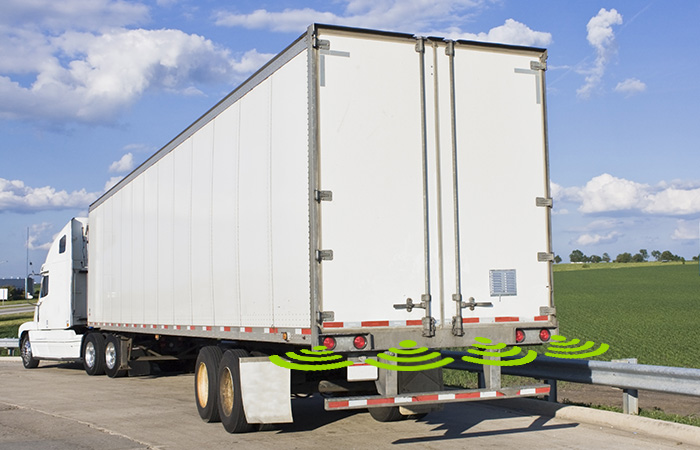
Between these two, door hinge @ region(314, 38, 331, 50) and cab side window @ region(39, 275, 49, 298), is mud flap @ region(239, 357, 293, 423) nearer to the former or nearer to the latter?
door hinge @ region(314, 38, 331, 50)

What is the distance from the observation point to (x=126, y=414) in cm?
1180

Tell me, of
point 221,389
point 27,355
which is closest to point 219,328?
point 221,389

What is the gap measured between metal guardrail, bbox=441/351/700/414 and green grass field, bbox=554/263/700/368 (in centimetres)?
737

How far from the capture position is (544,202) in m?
9.33

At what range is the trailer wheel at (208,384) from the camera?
10406 millimetres

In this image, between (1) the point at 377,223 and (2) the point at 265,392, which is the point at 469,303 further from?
(2) the point at 265,392

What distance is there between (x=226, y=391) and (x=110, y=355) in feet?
29.5

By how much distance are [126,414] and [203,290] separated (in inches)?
84.8

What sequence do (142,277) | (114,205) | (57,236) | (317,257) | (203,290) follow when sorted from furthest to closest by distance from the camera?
1. (57,236)
2. (114,205)
3. (142,277)
4. (203,290)
5. (317,257)

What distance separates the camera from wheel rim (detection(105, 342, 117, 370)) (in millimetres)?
17859

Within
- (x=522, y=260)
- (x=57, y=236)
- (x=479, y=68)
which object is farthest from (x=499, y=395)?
(x=57, y=236)

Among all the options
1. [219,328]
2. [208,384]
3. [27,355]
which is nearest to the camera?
[208,384]

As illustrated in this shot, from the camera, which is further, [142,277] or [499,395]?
[142,277]

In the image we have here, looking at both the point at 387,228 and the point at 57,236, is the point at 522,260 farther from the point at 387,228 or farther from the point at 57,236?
the point at 57,236
